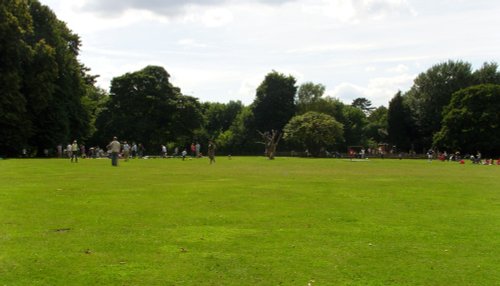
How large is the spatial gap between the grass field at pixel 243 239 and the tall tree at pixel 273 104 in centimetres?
8433

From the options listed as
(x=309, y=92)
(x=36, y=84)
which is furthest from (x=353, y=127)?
(x=36, y=84)

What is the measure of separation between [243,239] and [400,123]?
9333 centimetres

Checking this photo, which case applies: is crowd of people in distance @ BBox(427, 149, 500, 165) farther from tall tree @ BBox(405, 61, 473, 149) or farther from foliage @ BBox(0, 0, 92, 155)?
foliage @ BBox(0, 0, 92, 155)

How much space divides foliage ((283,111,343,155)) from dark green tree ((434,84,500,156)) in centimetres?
1768

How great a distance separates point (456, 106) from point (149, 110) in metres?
48.5

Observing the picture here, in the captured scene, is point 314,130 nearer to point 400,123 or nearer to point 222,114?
point 400,123

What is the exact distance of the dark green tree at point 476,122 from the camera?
261ft

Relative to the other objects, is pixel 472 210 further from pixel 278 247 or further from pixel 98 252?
pixel 98 252

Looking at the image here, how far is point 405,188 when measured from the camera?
20578 millimetres

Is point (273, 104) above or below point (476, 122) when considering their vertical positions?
A: above

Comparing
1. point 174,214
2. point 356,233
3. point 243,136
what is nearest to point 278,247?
point 356,233

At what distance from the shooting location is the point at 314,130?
85.6 meters

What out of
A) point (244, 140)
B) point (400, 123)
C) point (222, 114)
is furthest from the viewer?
point (222, 114)

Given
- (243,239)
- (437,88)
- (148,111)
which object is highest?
(437,88)
